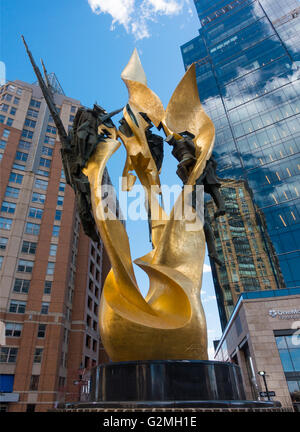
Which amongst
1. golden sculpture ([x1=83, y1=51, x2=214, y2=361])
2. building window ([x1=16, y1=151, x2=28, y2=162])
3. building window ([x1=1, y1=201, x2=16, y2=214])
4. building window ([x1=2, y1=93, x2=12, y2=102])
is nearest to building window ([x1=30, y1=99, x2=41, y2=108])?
building window ([x1=2, y1=93, x2=12, y2=102])

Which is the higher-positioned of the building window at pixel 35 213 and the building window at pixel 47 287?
the building window at pixel 35 213

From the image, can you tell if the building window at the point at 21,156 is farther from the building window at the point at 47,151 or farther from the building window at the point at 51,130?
the building window at the point at 51,130

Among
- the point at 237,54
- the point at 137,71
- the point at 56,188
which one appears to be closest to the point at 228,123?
the point at 237,54

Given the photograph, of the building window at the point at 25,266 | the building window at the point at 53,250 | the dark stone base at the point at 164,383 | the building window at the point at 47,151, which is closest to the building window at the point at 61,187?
the building window at the point at 47,151

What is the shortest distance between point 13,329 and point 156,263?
26599mm

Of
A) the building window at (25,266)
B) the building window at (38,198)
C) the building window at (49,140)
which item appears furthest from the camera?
the building window at (49,140)

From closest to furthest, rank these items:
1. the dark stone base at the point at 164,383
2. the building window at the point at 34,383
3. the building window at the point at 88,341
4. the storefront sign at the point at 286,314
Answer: the dark stone base at the point at 164,383
the storefront sign at the point at 286,314
the building window at the point at 34,383
the building window at the point at 88,341

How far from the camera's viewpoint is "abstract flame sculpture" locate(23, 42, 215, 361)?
224 inches

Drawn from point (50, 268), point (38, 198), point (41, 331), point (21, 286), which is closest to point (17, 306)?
point (21, 286)

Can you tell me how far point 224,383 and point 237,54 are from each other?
46.9 metres

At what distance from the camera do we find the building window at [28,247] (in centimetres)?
3177

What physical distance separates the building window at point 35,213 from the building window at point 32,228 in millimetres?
1026

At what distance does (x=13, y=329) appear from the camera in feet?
91.6
